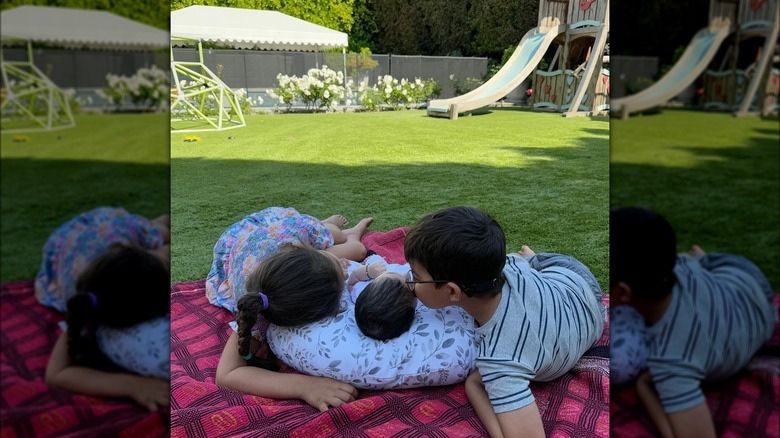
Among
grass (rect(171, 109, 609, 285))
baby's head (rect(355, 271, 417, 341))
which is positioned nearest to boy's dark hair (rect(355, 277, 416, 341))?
baby's head (rect(355, 271, 417, 341))

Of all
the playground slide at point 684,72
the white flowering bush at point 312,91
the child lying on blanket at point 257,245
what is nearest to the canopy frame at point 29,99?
the playground slide at point 684,72

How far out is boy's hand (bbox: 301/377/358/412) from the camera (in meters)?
1.89

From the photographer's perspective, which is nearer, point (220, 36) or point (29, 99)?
point (29, 99)

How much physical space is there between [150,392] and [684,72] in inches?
28.8

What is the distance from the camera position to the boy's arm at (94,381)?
708 millimetres

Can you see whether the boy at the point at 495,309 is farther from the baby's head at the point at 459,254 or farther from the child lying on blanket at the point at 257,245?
the child lying on blanket at the point at 257,245

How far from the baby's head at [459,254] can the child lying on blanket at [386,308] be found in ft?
0.54

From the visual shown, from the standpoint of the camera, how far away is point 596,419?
5.90 feet

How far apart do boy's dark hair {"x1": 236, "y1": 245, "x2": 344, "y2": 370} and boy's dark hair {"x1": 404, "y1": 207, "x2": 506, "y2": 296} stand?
388 mm

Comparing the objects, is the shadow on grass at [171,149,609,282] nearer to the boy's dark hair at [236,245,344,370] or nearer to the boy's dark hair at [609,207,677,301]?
the boy's dark hair at [236,245,344,370]

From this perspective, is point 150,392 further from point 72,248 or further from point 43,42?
point 43,42

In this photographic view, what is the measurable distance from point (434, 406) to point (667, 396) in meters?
1.32

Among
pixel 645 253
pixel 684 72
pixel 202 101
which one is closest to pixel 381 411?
pixel 645 253

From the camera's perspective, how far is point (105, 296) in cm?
72
